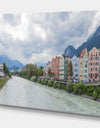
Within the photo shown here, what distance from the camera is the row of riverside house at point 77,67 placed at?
3.26 m

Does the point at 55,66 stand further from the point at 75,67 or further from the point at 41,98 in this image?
the point at 41,98

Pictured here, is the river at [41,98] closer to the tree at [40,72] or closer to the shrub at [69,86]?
the shrub at [69,86]

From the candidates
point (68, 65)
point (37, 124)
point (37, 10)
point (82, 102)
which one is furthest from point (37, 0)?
point (37, 124)

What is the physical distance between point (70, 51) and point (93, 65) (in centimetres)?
54

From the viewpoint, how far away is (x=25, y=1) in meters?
3.63

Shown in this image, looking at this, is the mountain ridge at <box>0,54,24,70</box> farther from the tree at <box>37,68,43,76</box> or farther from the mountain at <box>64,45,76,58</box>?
the mountain at <box>64,45,76,58</box>

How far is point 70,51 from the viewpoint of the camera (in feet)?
11.2

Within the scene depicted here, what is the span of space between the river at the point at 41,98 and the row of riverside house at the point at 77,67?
1.21 feet

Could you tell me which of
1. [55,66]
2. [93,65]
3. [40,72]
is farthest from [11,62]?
[93,65]

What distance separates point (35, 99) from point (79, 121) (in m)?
1.07

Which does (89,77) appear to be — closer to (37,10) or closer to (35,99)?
(35,99)

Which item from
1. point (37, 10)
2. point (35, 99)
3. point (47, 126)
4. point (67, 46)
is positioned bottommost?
point (47, 126)

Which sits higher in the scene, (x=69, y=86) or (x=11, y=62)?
(x=11, y=62)

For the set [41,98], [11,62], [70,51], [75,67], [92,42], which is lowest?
[41,98]
